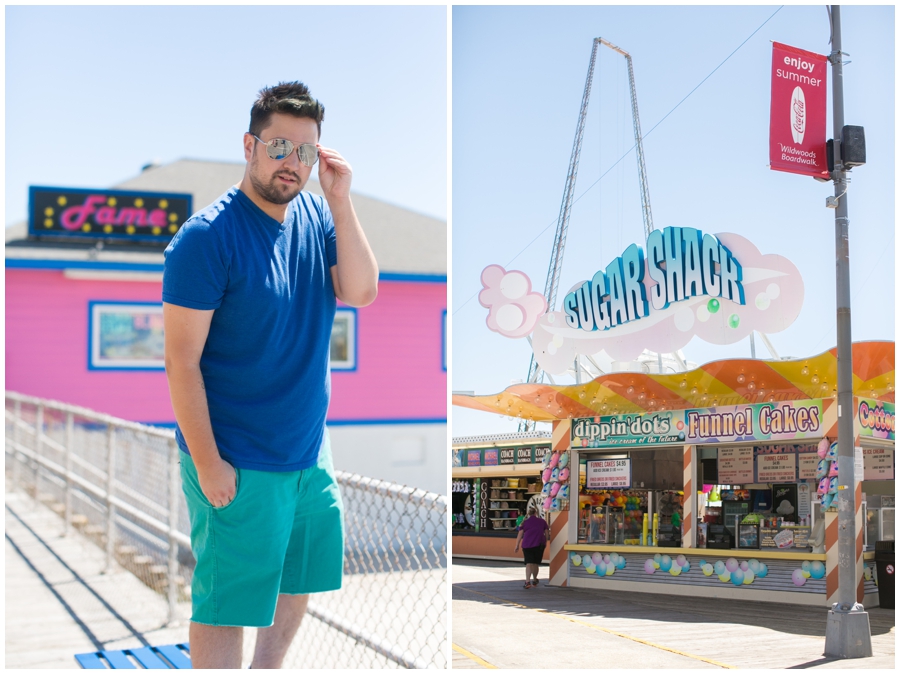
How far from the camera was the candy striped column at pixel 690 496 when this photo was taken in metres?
11.9

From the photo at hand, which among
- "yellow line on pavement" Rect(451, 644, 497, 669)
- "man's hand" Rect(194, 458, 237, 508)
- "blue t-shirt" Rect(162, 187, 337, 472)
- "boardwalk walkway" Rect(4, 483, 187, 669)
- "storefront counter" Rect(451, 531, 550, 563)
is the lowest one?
"storefront counter" Rect(451, 531, 550, 563)

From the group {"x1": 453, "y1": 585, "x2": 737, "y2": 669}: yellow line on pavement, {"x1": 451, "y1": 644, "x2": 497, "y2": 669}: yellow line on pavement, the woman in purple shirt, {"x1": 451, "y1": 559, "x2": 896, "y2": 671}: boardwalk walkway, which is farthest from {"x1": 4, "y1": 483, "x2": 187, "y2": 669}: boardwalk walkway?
the woman in purple shirt

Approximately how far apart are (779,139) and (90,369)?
38.5 feet

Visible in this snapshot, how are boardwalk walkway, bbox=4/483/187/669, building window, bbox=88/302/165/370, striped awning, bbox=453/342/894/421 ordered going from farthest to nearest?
1. building window, bbox=88/302/165/370
2. striped awning, bbox=453/342/894/421
3. boardwalk walkway, bbox=4/483/187/669

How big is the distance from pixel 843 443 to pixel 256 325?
6.53 metres

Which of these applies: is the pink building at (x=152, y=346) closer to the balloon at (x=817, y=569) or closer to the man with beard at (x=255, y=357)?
the balloon at (x=817, y=569)

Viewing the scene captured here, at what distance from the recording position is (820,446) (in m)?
10.6

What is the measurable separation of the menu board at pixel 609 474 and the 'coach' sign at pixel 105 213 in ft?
27.1

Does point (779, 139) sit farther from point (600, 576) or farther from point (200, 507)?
point (600, 576)

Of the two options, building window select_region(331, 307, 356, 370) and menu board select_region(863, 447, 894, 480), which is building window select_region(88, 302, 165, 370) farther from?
menu board select_region(863, 447, 894, 480)

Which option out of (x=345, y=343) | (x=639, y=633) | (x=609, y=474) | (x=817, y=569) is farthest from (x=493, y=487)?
(x=639, y=633)

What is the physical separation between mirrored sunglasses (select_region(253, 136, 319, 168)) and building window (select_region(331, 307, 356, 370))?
13.0m

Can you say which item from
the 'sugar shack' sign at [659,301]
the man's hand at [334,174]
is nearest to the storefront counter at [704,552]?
the 'sugar shack' sign at [659,301]

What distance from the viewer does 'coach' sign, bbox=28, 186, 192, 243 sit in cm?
1530
